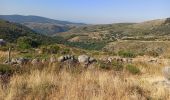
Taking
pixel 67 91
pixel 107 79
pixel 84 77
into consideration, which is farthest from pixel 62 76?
pixel 67 91

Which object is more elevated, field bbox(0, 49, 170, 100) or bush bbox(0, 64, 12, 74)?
field bbox(0, 49, 170, 100)

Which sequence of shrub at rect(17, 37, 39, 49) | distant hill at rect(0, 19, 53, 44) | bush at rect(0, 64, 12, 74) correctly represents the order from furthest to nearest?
distant hill at rect(0, 19, 53, 44) < shrub at rect(17, 37, 39, 49) < bush at rect(0, 64, 12, 74)

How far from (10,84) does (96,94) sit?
6.60 ft

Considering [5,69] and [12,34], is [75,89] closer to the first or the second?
[5,69]

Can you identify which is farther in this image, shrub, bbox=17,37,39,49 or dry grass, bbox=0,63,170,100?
shrub, bbox=17,37,39,49

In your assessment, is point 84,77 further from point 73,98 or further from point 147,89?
point 73,98

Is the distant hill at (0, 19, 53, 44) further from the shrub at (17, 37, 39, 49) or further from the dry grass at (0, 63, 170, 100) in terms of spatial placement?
the dry grass at (0, 63, 170, 100)

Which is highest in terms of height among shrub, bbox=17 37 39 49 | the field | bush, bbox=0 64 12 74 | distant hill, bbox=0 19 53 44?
the field

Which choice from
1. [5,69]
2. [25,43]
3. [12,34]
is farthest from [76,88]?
[12,34]

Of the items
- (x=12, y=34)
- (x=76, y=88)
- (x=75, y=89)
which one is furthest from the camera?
(x=12, y=34)

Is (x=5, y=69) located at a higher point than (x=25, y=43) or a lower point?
higher

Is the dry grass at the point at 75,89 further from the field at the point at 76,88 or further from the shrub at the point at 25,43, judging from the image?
the shrub at the point at 25,43

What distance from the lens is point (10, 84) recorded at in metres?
8.06

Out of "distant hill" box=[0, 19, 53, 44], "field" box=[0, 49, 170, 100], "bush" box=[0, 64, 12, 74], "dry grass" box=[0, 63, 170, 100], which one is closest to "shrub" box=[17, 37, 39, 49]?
"bush" box=[0, 64, 12, 74]
